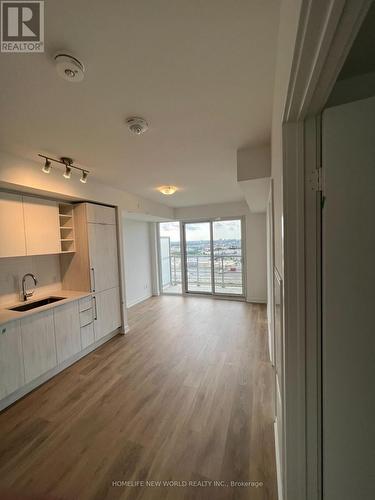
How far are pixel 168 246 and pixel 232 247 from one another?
222 centimetres

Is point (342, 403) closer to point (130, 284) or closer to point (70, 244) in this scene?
point (70, 244)

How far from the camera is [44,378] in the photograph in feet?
8.28

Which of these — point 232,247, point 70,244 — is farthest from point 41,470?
point 232,247

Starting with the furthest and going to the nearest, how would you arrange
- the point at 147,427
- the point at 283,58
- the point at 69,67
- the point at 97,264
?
the point at 97,264
the point at 147,427
the point at 69,67
the point at 283,58

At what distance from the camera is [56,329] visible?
2.62 meters

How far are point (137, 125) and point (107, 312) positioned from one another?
2855mm

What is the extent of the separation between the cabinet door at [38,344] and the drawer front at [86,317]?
0.43m

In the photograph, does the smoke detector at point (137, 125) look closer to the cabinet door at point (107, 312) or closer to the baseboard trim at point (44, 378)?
the cabinet door at point (107, 312)

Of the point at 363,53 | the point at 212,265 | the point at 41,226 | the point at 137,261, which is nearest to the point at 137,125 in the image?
the point at 363,53

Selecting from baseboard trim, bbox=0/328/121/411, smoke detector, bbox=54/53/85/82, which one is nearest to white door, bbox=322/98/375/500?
smoke detector, bbox=54/53/85/82

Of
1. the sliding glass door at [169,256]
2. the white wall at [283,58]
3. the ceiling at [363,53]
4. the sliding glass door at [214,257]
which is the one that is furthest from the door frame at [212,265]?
the ceiling at [363,53]

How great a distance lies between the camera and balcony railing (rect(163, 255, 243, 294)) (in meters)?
5.69

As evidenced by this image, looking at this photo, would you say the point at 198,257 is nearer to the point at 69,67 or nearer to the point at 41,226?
the point at 41,226

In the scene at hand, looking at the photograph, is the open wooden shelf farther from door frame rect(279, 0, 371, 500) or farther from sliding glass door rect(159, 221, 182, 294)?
sliding glass door rect(159, 221, 182, 294)
